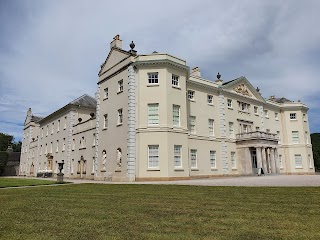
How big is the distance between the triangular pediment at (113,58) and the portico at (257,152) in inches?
710

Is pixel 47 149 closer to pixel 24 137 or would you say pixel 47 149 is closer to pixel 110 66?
pixel 24 137

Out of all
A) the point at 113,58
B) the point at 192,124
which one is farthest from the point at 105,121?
the point at 192,124

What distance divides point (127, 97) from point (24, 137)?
1879 inches

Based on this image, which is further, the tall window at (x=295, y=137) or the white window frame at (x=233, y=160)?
the tall window at (x=295, y=137)

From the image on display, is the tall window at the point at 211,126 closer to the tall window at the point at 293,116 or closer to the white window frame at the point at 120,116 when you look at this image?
the white window frame at the point at 120,116

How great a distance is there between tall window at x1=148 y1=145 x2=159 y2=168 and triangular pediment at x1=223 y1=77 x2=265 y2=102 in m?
15.3

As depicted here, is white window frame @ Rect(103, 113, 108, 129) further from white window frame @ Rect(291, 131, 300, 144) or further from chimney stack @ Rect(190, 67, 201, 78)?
white window frame @ Rect(291, 131, 300, 144)

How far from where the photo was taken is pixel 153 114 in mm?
25172

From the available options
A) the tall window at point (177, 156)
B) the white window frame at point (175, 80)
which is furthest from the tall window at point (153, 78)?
the tall window at point (177, 156)

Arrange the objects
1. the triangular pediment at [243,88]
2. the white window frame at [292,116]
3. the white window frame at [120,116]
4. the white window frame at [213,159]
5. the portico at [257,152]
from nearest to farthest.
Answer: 1. the white window frame at [120,116]
2. the white window frame at [213,159]
3. the portico at [257,152]
4. the triangular pediment at [243,88]
5. the white window frame at [292,116]

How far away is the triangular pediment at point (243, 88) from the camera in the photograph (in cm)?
3575

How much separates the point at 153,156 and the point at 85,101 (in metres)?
22.3

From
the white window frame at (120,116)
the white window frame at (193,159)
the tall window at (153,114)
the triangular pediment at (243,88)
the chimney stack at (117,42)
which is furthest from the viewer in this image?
the triangular pediment at (243,88)

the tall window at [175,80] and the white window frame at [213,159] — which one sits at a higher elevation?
the tall window at [175,80]
